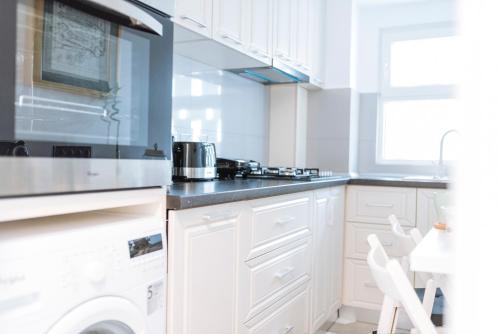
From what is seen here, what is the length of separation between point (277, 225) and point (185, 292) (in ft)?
2.40

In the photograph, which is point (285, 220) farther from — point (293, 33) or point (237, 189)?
point (293, 33)

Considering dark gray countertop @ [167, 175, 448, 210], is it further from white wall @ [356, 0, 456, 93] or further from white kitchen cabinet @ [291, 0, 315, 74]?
white wall @ [356, 0, 456, 93]

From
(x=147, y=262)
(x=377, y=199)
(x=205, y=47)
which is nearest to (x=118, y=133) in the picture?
(x=147, y=262)

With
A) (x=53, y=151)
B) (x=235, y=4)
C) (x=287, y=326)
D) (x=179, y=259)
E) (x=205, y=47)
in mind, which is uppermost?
(x=235, y=4)

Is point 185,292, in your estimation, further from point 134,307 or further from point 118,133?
point 118,133

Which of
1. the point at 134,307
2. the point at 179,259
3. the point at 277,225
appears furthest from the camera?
the point at 277,225

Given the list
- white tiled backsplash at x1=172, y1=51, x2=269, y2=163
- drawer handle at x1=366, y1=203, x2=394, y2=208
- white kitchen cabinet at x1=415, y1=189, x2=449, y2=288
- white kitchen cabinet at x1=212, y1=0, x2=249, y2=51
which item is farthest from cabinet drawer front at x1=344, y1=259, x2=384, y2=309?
white kitchen cabinet at x1=212, y1=0, x2=249, y2=51

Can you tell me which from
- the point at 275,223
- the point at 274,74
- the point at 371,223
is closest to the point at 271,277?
the point at 275,223

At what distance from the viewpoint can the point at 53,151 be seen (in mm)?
1000

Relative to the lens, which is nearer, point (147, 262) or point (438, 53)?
point (147, 262)

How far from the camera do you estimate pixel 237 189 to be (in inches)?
65.9

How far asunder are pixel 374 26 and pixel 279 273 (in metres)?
2.55

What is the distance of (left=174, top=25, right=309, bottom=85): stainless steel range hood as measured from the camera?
2.11 meters

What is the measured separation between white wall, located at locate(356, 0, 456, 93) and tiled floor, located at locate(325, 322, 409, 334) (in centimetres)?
186
